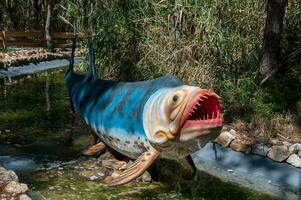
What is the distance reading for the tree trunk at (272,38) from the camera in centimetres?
782

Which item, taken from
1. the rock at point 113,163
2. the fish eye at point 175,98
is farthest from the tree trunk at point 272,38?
the fish eye at point 175,98

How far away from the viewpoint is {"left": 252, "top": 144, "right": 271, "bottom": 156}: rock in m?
6.45

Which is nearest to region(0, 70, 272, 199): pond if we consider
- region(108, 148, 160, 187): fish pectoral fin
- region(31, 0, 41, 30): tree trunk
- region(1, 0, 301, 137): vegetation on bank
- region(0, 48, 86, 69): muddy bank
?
region(108, 148, 160, 187): fish pectoral fin

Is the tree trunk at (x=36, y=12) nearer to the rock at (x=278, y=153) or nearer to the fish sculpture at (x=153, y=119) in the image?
the rock at (x=278, y=153)

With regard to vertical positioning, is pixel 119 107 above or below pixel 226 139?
above

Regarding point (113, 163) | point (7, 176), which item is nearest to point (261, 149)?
point (113, 163)

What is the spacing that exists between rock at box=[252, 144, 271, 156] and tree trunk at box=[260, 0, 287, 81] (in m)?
1.67

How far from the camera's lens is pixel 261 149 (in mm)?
6488

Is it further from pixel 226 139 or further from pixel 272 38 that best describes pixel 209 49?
pixel 226 139

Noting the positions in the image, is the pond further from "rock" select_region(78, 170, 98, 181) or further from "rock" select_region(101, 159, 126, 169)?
"rock" select_region(101, 159, 126, 169)

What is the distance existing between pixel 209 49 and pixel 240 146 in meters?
2.21

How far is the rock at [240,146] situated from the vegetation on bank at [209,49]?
0.45 metres

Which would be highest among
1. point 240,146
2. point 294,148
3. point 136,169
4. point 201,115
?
point 201,115

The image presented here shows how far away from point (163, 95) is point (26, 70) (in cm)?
1192
